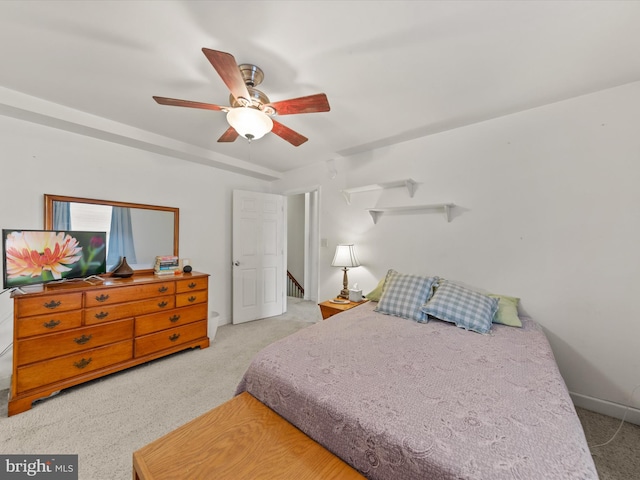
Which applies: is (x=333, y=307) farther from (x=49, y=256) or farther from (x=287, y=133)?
(x=49, y=256)

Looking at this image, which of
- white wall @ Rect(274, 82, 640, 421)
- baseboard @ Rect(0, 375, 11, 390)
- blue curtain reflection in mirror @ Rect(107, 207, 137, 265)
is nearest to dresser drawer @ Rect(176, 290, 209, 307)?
blue curtain reflection in mirror @ Rect(107, 207, 137, 265)

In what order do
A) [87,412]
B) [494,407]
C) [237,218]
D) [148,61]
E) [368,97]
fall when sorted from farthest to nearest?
[237,218]
[368,97]
[87,412]
[148,61]
[494,407]

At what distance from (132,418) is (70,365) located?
78cm

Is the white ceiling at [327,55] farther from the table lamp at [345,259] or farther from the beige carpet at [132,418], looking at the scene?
the beige carpet at [132,418]

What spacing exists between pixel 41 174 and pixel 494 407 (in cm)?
376

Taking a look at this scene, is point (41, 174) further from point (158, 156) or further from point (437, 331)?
point (437, 331)

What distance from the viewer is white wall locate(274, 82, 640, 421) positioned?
6.02 feet

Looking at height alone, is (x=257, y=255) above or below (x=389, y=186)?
below

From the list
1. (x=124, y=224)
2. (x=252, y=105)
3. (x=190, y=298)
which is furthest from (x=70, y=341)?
(x=252, y=105)

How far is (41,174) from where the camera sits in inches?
90.6

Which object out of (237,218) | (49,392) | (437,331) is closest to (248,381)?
(437,331)

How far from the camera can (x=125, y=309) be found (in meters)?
2.29

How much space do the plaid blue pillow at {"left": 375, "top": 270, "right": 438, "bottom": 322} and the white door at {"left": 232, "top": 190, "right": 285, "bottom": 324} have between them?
7.27 feet

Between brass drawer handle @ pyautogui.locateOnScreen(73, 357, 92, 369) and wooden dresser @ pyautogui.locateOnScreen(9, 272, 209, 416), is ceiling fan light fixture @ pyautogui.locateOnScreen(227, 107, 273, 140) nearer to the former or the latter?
wooden dresser @ pyautogui.locateOnScreen(9, 272, 209, 416)
